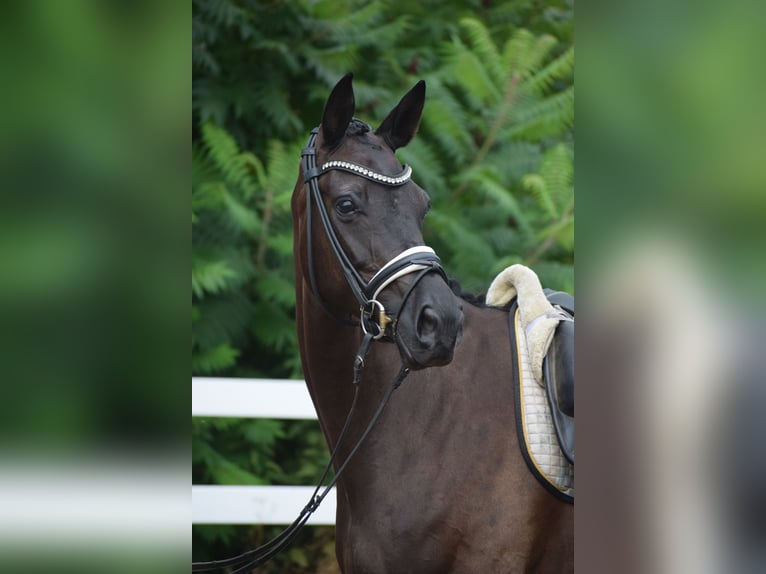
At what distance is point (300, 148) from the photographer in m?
Result: 5.72

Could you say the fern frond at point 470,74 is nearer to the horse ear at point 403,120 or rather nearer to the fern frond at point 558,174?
the fern frond at point 558,174

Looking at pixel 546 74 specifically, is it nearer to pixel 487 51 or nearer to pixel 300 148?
pixel 487 51

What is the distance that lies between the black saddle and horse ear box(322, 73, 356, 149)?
0.97 m

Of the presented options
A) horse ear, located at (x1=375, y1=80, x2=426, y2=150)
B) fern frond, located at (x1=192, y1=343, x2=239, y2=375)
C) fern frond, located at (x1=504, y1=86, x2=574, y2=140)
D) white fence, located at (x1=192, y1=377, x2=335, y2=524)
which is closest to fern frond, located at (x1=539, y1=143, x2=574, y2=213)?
fern frond, located at (x1=504, y1=86, x2=574, y2=140)

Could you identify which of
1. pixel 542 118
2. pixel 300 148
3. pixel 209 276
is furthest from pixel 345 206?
pixel 542 118

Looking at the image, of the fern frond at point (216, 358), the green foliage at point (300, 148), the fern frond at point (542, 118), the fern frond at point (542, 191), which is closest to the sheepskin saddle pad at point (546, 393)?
the green foliage at point (300, 148)

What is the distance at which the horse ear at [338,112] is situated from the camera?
8.65 ft

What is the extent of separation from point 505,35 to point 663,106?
7125 millimetres

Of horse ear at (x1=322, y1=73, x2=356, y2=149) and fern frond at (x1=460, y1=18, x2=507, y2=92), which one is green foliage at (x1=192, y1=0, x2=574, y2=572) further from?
horse ear at (x1=322, y1=73, x2=356, y2=149)

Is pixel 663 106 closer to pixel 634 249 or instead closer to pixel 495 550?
pixel 634 249

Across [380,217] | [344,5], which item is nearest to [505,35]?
[344,5]

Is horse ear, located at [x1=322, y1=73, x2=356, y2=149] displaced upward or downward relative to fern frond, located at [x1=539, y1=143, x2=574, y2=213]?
downward

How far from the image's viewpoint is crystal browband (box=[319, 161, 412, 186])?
2557 millimetres

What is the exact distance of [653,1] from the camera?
0.66 metres
